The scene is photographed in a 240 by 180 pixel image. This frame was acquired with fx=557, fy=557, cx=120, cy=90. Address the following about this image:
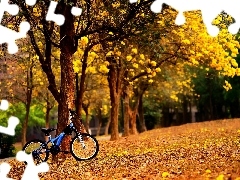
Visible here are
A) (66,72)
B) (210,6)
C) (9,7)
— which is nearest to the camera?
(210,6)

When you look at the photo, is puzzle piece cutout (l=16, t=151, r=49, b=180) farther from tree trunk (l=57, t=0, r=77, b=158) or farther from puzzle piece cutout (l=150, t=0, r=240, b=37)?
puzzle piece cutout (l=150, t=0, r=240, b=37)

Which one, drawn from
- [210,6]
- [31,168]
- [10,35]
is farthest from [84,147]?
[210,6]

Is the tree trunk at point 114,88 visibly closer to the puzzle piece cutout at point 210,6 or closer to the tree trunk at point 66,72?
the tree trunk at point 66,72

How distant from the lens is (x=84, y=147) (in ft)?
40.5

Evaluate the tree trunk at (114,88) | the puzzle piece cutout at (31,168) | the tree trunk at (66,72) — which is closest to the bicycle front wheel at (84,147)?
the tree trunk at (66,72)

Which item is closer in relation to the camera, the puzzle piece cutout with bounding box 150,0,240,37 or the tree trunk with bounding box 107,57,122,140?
the puzzle piece cutout with bounding box 150,0,240,37

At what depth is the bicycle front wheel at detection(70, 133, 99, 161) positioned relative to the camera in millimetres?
12242

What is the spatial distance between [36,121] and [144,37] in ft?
84.0

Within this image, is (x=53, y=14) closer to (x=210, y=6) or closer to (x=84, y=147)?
(x=210, y=6)

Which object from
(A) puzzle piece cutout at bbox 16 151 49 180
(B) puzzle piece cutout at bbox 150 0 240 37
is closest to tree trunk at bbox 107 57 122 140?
(A) puzzle piece cutout at bbox 16 151 49 180

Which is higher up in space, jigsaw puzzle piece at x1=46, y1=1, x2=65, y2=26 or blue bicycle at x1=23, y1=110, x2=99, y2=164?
jigsaw puzzle piece at x1=46, y1=1, x2=65, y2=26

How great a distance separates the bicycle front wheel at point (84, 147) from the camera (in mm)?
12242

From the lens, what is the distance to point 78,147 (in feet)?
40.9

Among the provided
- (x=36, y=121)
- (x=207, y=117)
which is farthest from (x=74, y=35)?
(x=207, y=117)
